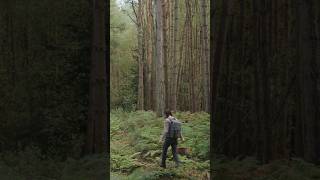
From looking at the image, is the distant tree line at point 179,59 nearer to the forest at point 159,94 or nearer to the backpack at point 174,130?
the forest at point 159,94

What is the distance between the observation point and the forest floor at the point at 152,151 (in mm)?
10578

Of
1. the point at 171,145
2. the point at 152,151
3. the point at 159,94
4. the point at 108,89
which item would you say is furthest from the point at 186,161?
the point at 159,94

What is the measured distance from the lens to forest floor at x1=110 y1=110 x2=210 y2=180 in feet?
34.7

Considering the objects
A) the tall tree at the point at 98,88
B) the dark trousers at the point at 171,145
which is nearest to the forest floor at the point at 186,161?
the dark trousers at the point at 171,145

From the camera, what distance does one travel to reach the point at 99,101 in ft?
25.3

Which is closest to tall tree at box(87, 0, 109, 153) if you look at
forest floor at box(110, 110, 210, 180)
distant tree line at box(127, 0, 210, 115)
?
forest floor at box(110, 110, 210, 180)
